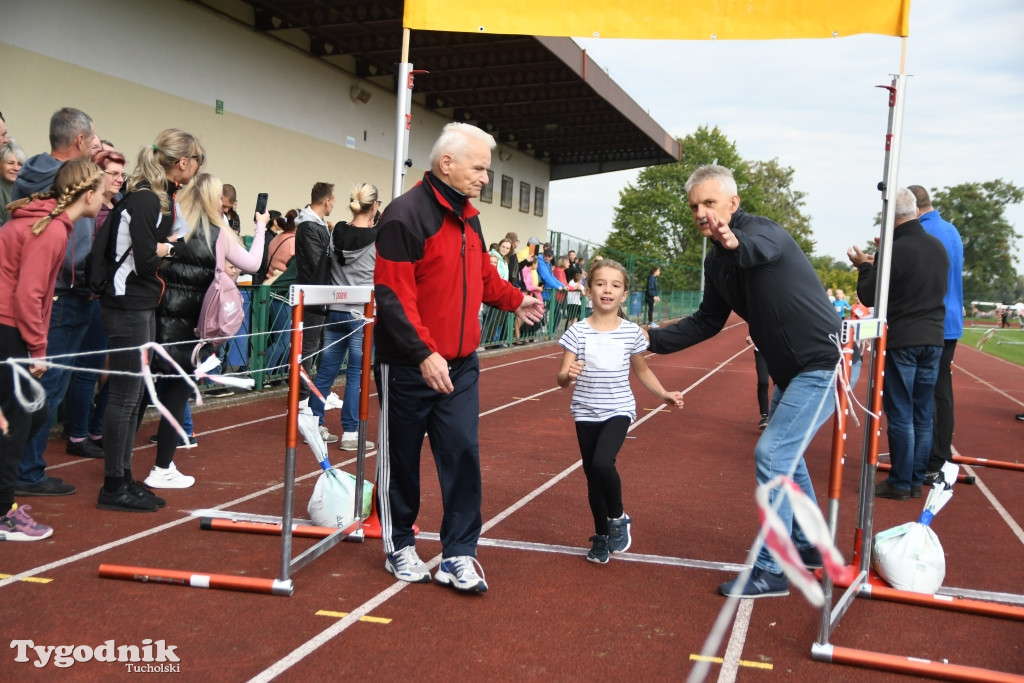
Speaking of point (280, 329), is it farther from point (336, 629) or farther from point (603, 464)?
point (336, 629)

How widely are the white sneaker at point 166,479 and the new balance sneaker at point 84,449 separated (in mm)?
982

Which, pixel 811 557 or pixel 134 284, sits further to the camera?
pixel 134 284

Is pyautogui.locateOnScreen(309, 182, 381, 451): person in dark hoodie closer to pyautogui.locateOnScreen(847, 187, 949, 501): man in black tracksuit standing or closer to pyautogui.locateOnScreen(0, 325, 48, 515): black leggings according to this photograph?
pyautogui.locateOnScreen(0, 325, 48, 515): black leggings

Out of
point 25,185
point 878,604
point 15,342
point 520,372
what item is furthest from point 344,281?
point 520,372

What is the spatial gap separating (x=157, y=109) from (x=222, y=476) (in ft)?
27.7

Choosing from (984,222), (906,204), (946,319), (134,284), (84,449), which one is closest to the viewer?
(134,284)

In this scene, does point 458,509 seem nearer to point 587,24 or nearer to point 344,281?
point 587,24

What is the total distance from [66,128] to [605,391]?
12.0ft

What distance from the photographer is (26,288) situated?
4590 mm

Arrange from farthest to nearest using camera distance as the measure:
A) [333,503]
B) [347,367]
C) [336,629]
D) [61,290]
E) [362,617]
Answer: [347,367], [61,290], [333,503], [362,617], [336,629]

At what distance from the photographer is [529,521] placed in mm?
5691

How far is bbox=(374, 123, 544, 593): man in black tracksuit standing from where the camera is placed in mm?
4176

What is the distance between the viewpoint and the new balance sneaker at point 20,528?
15.4 ft

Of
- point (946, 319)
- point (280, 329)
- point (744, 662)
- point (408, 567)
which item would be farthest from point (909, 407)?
point (280, 329)
